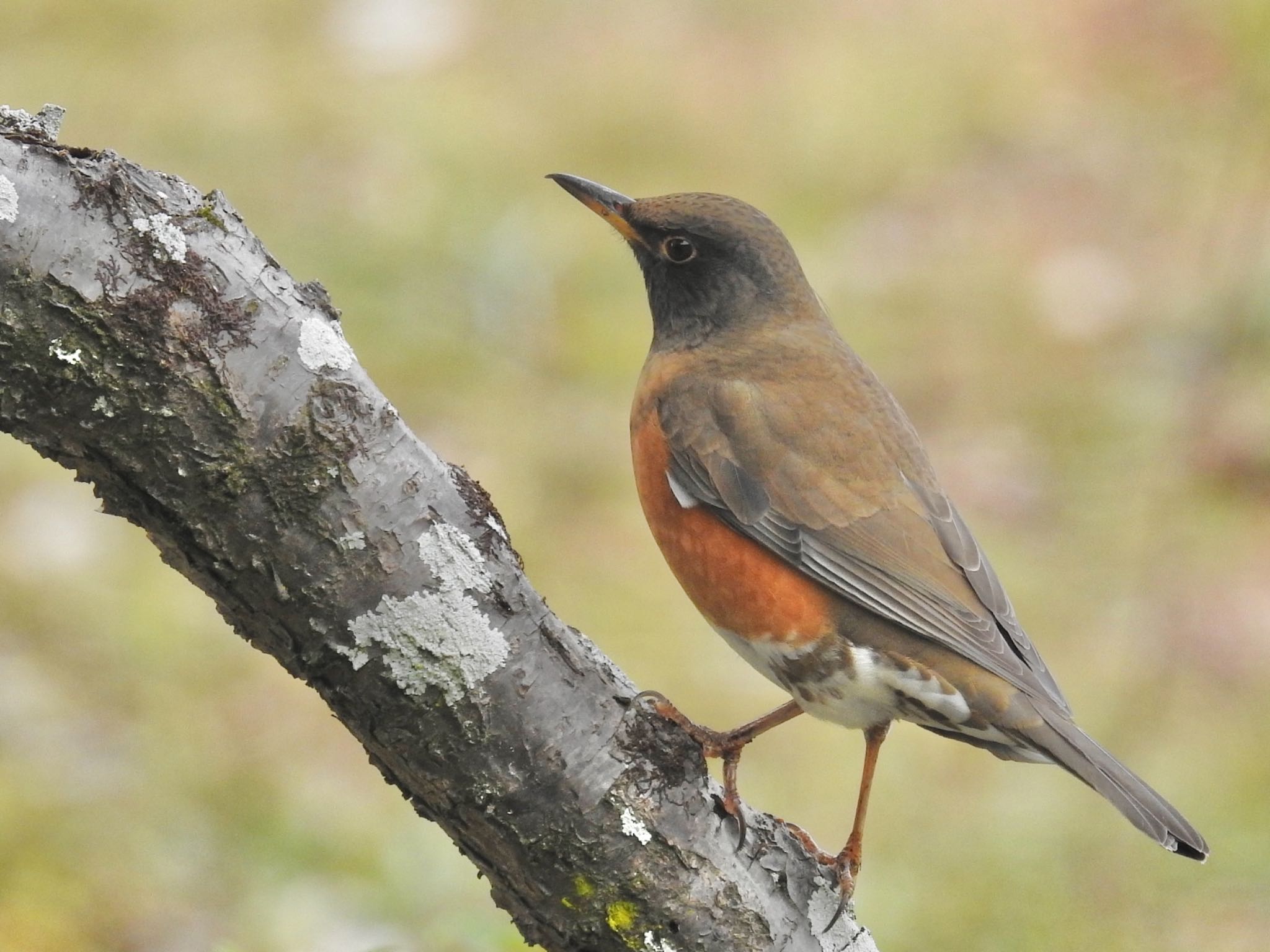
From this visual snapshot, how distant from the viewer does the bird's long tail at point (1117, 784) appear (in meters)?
3.33

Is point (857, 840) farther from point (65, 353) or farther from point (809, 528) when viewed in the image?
point (65, 353)

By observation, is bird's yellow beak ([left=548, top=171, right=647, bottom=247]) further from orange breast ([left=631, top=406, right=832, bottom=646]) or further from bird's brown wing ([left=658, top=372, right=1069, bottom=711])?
orange breast ([left=631, top=406, right=832, bottom=646])

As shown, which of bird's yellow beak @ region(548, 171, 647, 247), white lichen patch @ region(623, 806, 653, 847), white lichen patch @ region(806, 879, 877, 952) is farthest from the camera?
bird's yellow beak @ region(548, 171, 647, 247)

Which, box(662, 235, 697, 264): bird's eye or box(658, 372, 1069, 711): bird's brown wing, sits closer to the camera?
box(658, 372, 1069, 711): bird's brown wing

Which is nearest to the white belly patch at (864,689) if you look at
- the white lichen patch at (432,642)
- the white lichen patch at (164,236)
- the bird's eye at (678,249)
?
the white lichen patch at (432,642)

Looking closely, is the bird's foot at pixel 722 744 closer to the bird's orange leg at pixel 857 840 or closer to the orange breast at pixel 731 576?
the bird's orange leg at pixel 857 840

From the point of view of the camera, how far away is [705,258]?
4.75m

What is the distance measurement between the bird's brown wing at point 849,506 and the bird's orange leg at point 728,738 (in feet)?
1.24

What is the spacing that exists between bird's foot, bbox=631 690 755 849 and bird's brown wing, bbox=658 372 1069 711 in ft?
1.99

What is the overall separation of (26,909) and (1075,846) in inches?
136

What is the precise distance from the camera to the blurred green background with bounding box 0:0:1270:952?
17.0 ft

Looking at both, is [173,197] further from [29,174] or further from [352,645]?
[352,645]

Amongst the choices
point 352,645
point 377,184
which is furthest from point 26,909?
point 377,184

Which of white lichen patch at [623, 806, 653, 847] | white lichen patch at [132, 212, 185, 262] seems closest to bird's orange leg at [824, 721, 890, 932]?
white lichen patch at [623, 806, 653, 847]
